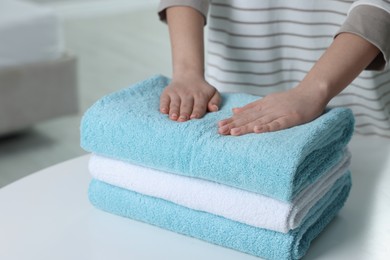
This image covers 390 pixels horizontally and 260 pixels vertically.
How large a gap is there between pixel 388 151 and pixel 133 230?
42 centimetres

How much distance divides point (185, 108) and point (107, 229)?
176mm

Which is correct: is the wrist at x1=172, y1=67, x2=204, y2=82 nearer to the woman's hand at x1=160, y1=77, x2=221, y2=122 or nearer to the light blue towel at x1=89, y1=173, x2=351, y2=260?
the woman's hand at x1=160, y1=77, x2=221, y2=122

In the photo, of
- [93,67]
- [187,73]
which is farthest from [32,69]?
[187,73]

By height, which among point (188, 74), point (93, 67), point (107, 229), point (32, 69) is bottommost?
point (93, 67)

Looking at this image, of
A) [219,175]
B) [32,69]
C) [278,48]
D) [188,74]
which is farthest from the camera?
[32,69]

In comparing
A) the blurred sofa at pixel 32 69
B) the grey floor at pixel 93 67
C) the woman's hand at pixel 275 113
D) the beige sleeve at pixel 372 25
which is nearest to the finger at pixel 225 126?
the woman's hand at pixel 275 113

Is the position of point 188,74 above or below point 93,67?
above

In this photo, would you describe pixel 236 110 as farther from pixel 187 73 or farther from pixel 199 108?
pixel 187 73

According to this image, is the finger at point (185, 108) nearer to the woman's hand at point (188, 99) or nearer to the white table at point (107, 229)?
the woman's hand at point (188, 99)

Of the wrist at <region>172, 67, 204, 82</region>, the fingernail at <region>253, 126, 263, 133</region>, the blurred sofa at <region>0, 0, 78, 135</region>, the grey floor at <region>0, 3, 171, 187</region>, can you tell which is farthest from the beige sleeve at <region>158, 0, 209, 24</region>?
the blurred sofa at <region>0, 0, 78, 135</region>

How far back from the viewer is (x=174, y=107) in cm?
96

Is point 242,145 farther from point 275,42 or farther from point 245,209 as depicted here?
point 275,42

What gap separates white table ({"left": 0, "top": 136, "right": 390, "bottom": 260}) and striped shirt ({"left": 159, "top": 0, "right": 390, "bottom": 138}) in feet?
0.52

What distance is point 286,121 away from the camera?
3.03 ft
